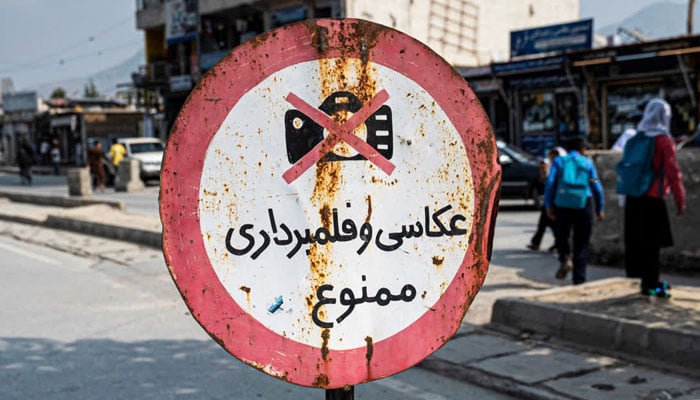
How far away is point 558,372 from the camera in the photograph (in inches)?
206

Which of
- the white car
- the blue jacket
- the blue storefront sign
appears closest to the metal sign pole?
the blue jacket

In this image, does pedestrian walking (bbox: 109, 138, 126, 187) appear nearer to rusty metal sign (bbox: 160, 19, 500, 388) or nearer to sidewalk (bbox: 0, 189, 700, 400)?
sidewalk (bbox: 0, 189, 700, 400)

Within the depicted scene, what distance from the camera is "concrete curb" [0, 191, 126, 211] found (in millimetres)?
17380

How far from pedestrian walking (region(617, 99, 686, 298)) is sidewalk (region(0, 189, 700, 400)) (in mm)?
293

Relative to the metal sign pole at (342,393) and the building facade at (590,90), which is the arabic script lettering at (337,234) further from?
the building facade at (590,90)

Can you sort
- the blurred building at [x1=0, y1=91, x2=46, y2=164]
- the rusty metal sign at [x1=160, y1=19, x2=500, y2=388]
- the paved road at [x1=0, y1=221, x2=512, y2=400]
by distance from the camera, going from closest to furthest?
the rusty metal sign at [x1=160, y1=19, x2=500, y2=388] → the paved road at [x1=0, y1=221, x2=512, y2=400] → the blurred building at [x1=0, y1=91, x2=46, y2=164]

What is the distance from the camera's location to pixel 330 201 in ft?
6.40

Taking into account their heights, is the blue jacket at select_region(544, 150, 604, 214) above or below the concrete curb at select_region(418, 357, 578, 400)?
above

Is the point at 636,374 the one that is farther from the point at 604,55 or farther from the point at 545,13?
the point at 545,13

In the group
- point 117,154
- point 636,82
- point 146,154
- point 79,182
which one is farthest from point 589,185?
point 146,154

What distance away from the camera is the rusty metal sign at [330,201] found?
6.23ft

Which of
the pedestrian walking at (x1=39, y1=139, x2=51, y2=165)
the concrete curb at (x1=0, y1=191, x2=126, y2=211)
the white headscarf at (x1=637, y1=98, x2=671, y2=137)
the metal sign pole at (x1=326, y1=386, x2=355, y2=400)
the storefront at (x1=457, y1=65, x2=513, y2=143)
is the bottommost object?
the concrete curb at (x1=0, y1=191, x2=126, y2=211)

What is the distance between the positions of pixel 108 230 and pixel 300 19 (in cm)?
2514

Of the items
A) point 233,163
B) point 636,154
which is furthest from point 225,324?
→ point 636,154
